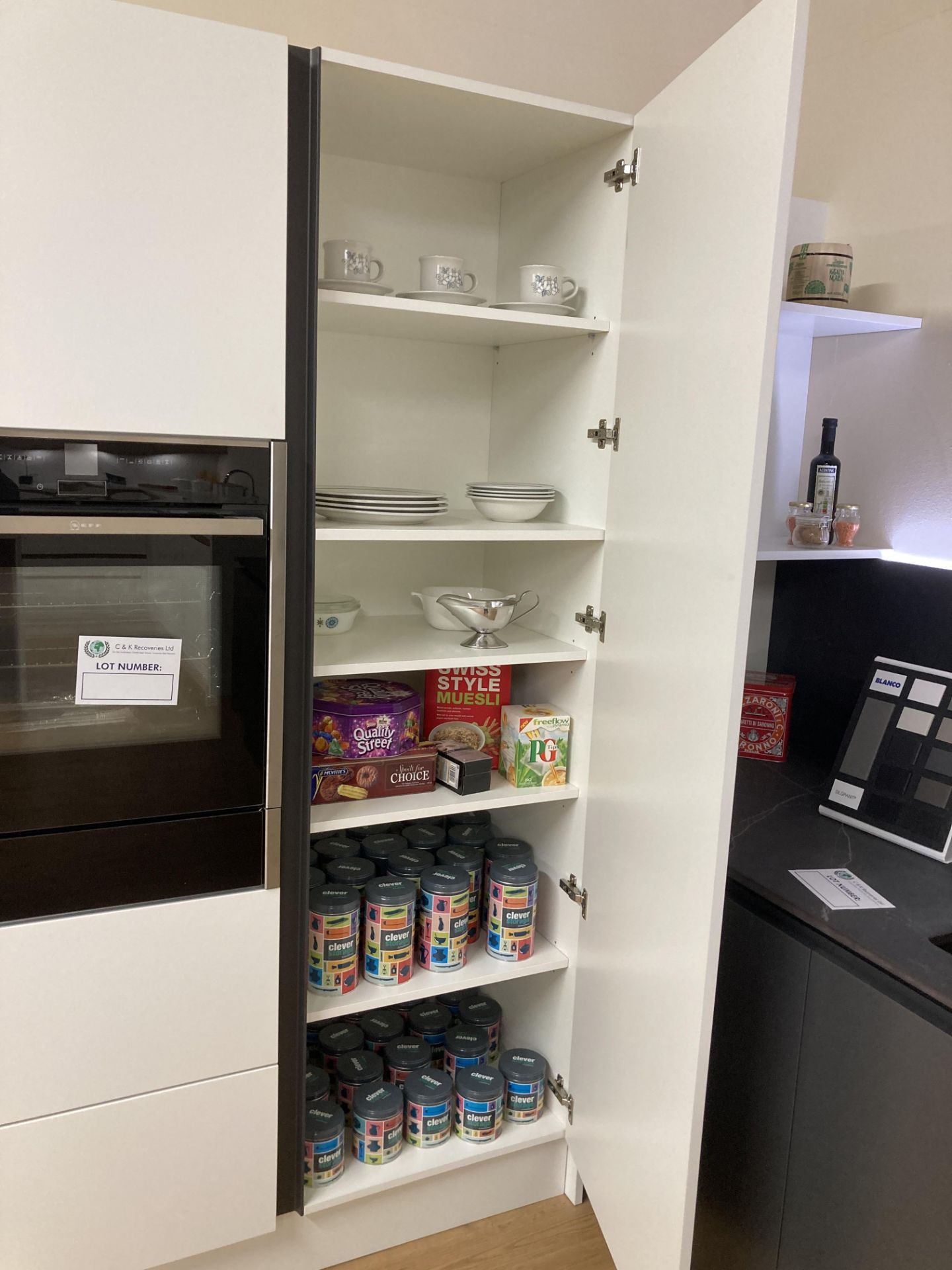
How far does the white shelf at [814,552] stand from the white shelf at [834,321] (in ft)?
1.43

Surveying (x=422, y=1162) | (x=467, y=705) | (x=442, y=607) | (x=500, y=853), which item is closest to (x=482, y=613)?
(x=442, y=607)

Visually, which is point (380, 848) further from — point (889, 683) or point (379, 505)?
point (889, 683)

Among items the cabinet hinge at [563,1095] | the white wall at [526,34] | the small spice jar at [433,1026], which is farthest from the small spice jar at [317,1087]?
the white wall at [526,34]

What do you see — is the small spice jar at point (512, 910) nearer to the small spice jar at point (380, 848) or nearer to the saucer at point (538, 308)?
the small spice jar at point (380, 848)

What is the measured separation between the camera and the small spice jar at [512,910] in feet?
6.00

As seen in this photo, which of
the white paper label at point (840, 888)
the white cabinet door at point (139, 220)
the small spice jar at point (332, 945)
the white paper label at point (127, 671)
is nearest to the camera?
the white cabinet door at point (139, 220)

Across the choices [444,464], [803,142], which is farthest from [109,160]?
[803,142]

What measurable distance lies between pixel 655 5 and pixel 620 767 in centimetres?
175

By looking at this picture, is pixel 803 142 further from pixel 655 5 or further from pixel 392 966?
pixel 392 966

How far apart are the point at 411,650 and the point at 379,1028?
2.76 feet

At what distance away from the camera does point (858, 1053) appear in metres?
1.35

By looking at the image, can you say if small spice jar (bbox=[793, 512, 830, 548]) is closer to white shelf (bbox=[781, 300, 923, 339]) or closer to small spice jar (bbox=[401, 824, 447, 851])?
white shelf (bbox=[781, 300, 923, 339])

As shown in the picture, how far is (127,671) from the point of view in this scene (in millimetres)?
1332

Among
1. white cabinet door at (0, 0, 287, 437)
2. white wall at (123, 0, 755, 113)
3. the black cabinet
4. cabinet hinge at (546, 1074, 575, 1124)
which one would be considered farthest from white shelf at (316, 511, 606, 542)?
cabinet hinge at (546, 1074, 575, 1124)
